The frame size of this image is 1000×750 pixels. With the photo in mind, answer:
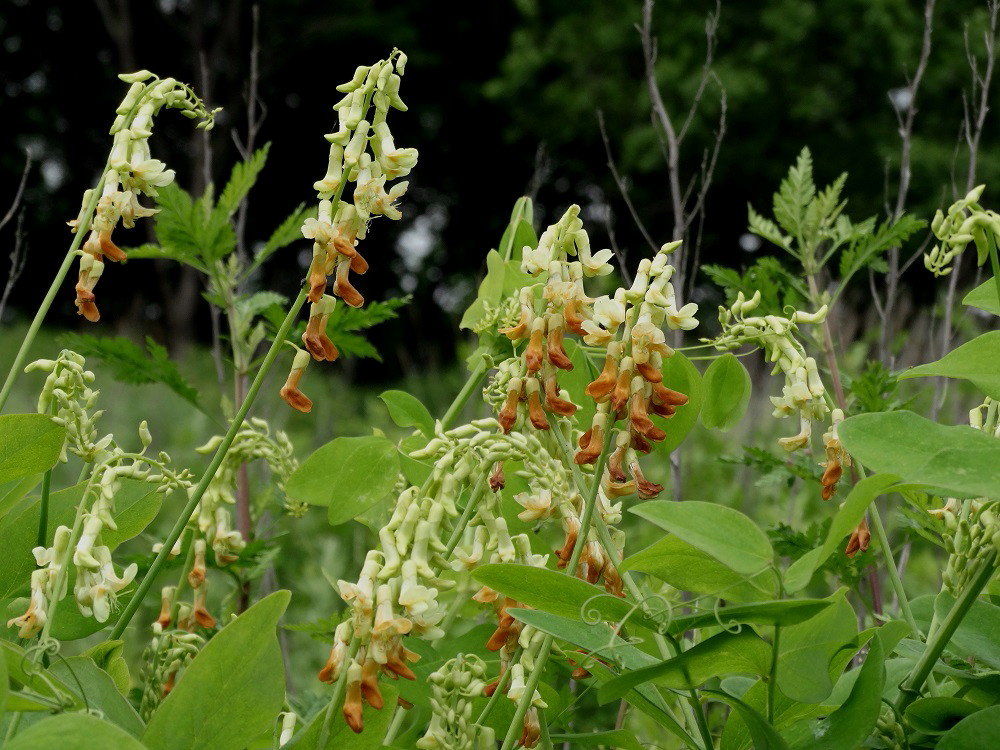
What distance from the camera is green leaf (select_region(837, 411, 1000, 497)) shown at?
0.51m

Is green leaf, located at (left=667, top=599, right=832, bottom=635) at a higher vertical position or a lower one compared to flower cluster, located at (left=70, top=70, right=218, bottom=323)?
lower

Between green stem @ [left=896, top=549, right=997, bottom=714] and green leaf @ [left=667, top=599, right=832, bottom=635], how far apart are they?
0.33ft

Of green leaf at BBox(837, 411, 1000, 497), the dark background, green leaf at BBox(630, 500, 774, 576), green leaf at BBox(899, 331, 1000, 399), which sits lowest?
the dark background

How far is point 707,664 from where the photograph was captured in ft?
1.98

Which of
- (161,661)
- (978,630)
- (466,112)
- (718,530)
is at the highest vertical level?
(718,530)

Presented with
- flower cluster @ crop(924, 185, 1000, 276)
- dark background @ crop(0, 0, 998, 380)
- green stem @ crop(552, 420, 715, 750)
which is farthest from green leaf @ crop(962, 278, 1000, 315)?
dark background @ crop(0, 0, 998, 380)

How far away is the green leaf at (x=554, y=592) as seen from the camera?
1.92 ft

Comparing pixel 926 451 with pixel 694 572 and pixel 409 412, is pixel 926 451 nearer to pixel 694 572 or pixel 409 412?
pixel 694 572

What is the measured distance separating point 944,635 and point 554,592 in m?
0.23

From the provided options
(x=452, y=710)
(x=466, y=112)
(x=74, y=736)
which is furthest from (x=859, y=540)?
(x=466, y=112)

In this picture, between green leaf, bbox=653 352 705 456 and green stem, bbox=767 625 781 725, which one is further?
green leaf, bbox=653 352 705 456

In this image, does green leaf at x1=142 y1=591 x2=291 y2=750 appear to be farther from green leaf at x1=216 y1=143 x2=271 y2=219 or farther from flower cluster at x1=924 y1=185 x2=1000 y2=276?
green leaf at x1=216 y1=143 x2=271 y2=219

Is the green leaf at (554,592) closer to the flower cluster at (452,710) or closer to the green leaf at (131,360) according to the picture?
the flower cluster at (452,710)

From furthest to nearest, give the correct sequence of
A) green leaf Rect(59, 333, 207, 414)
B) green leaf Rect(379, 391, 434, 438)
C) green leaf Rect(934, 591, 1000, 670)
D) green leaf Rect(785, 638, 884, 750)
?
green leaf Rect(59, 333, 207, 414) → green leaf Rect(379, 391, 434, 438) → green leaf Rect(934, 591, 1000, 670) → green leaf Rect(785, 638, 884, 750)
